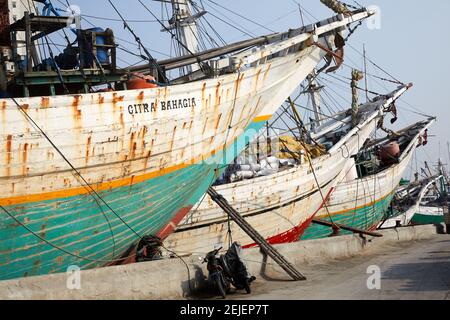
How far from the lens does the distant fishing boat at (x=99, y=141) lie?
379 inches

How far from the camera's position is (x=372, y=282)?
10609mm

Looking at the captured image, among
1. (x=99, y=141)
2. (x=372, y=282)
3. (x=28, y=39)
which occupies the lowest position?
(x=372, y=282)

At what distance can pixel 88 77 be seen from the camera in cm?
1139

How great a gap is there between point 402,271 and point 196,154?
4582 mm

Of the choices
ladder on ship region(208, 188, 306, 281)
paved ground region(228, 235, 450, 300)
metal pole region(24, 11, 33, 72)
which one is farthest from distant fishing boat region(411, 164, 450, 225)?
metal pole region(24, 11, 33, 72)

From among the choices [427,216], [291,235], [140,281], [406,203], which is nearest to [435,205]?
[427,216]

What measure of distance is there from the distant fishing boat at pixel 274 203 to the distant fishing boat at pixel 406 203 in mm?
10492

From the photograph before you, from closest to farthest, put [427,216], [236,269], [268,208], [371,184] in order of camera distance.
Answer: [236,269]
[268,208]
[371,184]
[427,216]

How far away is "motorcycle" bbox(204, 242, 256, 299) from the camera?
10047mm

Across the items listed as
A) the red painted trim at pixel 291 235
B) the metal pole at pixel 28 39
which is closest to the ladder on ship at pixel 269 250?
the metal pole at pixel 28 39

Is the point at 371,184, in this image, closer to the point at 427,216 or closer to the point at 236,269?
the point at 236,269

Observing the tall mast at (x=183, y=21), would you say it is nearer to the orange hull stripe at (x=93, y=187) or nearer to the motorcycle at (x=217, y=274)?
the orange hull stripe at (x=93, y=187)

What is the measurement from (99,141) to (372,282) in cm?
505

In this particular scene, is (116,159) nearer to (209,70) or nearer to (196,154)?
(196,154)
